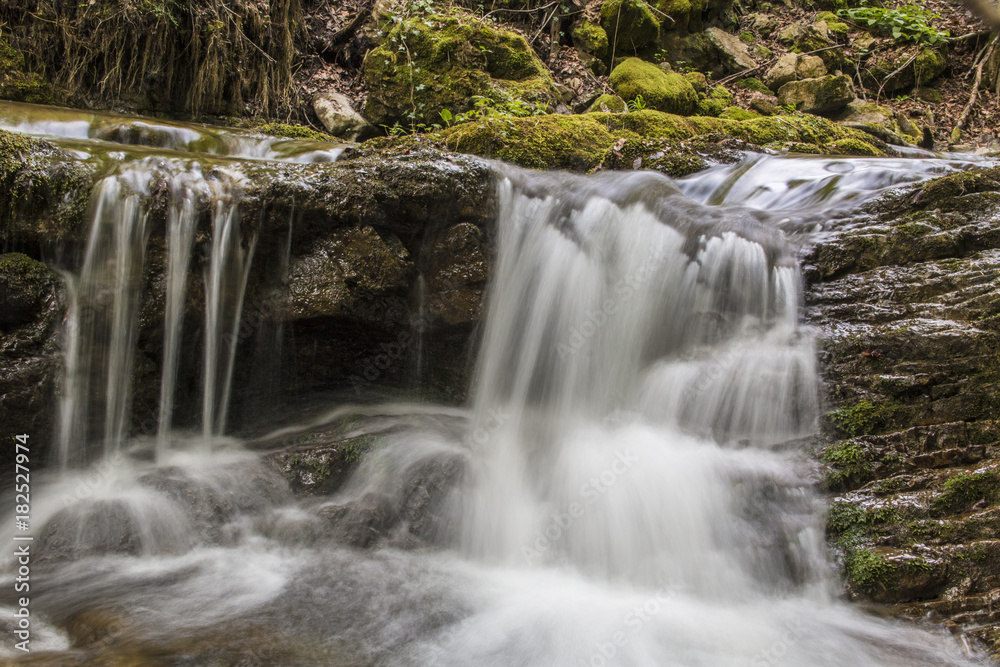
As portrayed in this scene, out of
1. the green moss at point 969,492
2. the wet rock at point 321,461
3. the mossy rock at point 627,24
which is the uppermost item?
the mossy rock at point 627,24

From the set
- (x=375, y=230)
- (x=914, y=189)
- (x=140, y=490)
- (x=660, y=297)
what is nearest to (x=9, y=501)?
(x=140, y=490)

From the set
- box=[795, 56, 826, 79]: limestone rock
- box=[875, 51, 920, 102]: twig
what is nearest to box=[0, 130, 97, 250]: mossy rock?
box=[795, 56, 826, 79]: limestone rock

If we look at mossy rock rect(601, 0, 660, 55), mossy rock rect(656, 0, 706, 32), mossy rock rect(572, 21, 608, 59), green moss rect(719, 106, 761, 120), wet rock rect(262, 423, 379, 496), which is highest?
mossy rock rect(656, 0, 706, 32)

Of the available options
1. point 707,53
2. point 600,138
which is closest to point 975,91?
point 707,53

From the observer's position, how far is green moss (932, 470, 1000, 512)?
2.83 meters

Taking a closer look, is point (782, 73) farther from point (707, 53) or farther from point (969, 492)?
point (969, 492)

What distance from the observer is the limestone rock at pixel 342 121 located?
8.78 metres

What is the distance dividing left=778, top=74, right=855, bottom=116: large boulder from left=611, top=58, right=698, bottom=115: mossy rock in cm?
224

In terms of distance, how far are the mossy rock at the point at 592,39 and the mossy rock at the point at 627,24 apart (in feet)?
0.49

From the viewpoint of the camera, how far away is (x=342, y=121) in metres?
8.78

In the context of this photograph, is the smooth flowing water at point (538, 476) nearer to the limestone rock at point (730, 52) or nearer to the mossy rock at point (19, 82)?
the mossy rock at point (19, 82)

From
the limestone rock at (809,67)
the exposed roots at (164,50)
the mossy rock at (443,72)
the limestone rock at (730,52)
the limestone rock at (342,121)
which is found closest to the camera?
the exposed roots at (164,50)

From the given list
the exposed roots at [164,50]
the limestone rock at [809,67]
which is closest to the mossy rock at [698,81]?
the limestone rock at [809,67]

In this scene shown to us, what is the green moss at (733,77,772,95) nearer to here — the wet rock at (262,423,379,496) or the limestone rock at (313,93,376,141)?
the limestone rock at (313,93,376,141)
